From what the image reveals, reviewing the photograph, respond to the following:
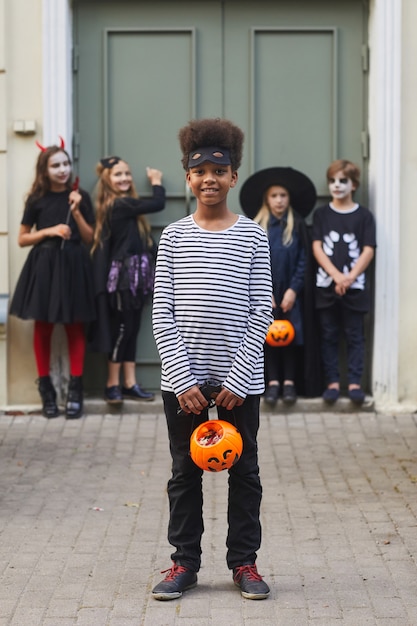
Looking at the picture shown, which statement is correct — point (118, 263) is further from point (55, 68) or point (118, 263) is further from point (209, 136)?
point (209, 136)

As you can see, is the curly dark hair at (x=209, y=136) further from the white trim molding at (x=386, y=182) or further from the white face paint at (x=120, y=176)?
the white trim molding at (x=386, y=182)

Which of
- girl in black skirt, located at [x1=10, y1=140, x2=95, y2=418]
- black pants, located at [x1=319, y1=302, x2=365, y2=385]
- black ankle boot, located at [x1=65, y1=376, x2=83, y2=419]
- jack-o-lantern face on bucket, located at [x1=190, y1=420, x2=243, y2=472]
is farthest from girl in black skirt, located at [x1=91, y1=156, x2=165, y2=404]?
jack-o-lantern face on bucket, located at [x1=190, y1=420, x2=243, y2=472]

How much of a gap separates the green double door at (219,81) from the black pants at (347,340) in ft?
3.38

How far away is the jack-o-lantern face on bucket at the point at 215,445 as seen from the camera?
194 inches

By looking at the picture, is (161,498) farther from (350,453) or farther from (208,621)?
(208,621)

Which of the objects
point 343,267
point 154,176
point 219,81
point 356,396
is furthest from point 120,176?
point 356,396

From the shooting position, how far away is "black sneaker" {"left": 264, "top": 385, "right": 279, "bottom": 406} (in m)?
9.36

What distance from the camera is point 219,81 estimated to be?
380 inches

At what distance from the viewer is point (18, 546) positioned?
20.0 feet

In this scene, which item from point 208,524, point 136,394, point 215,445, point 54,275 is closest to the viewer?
point 215,445

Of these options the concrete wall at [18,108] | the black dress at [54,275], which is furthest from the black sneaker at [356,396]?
the concrete wall at [18,108]

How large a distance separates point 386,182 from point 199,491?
472cm

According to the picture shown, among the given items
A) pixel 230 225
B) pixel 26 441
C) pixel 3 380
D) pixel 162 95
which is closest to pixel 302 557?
pixel 230 225

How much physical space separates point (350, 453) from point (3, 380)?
114 inches
